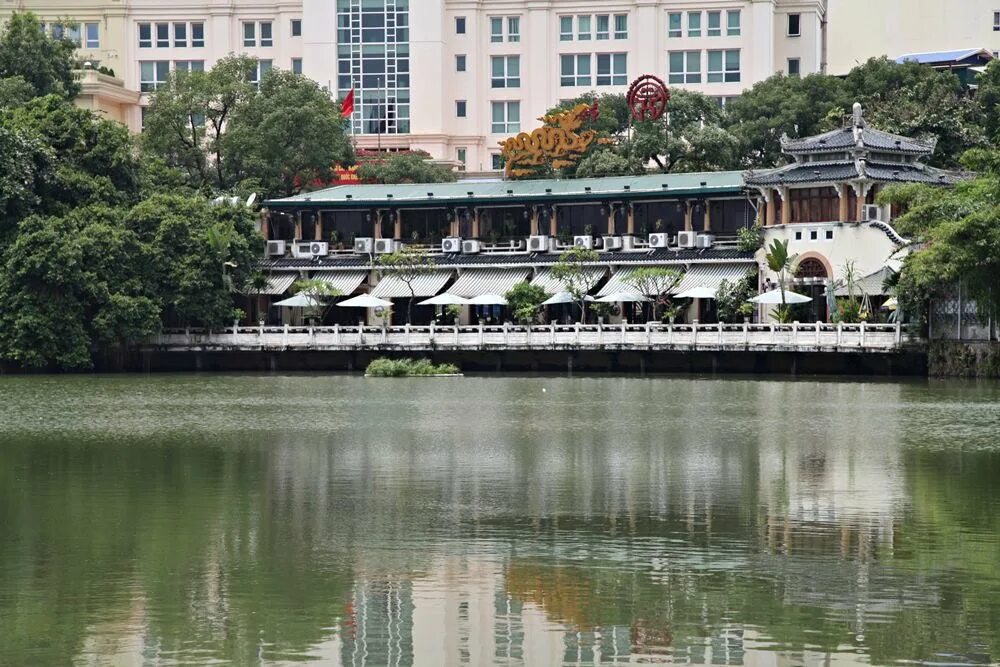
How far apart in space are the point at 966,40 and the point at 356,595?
10449cm

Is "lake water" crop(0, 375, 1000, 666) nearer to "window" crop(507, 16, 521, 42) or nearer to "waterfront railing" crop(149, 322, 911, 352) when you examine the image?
"waterfront railing" crop(149, 322, 911, 352)

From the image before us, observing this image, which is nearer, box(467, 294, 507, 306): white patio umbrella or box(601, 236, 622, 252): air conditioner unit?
box(467, 294, 507, 306): white patio umbrella

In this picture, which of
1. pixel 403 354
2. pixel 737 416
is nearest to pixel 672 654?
pixel 737 416

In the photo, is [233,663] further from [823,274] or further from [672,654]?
[823,274]

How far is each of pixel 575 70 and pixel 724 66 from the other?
9.69 meters

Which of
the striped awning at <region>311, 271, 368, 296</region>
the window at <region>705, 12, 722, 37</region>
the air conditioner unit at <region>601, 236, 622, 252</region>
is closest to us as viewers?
the air conditioner unit at <region>601, 236, 622, 252</region>

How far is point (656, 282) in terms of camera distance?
82.2 metres

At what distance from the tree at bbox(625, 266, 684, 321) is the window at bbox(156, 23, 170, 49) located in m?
54.3

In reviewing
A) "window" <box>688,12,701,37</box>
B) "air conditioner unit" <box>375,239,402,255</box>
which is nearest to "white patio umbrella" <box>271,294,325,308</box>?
"air conditioner unit" <box>375,239,402,255</box>

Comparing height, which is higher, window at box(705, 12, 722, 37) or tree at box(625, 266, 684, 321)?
window at box(705, 12, 722, 37)

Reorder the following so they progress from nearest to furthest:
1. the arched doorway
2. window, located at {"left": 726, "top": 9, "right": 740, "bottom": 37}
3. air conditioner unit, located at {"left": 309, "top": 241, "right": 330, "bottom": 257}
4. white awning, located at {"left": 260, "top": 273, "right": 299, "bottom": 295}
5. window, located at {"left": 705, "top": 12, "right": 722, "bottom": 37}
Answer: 1. the arched doorway
2. white awning, located at {"left": 260, "top": 273, "right": 299, "bottom": 295}
3. air conditioner unit, located at {"left": 309, "top": 241, "right": 330, "bottom": 257}
4. window, located at {"left": 726, "top": 9, "right": 740, "bottom": 37}
5. window, located at {"left": 705, "top": 12, "right": 722, "bottom": 37}

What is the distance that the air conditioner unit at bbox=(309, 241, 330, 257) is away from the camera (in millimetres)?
91812

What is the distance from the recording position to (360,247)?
9188 centimetres

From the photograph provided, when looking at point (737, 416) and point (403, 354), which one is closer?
point (737, 416)
